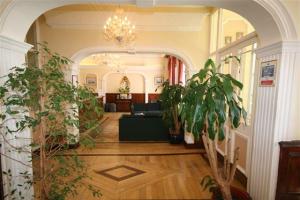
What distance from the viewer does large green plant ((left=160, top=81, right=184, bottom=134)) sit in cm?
483

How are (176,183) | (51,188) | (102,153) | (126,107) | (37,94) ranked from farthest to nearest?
(126,107)
(102,153)
(176,183)
(51,188)
(37,94)

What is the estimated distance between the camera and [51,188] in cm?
204

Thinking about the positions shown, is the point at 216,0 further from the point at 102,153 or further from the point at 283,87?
the point at 102,153

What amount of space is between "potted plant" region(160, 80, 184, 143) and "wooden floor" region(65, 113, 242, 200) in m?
0.34

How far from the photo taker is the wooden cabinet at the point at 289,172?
2121 millimetres

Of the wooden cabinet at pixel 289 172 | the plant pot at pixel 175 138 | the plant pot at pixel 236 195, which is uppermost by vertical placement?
the wooden cabinet at pixel 289 172

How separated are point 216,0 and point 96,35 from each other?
3.36 metres

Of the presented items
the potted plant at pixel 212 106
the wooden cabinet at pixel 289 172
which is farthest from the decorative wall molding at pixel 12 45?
the wooden cabinet at pixel 289 172

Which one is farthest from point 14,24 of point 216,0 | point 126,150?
point 126,150

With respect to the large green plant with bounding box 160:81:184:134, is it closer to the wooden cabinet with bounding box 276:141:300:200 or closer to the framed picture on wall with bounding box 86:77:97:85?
the wooden cabinet with bounding box 276:141:300:200

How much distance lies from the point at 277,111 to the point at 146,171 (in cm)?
246

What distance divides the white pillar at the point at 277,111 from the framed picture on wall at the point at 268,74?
0.16 feet

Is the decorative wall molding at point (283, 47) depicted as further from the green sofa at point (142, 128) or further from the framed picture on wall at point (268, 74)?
the green sofa at point (142, 128)

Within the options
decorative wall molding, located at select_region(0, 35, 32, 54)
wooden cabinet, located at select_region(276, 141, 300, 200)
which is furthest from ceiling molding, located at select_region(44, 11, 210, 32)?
wooden cabinet, located at select_region(276, 141, 300, 200)
